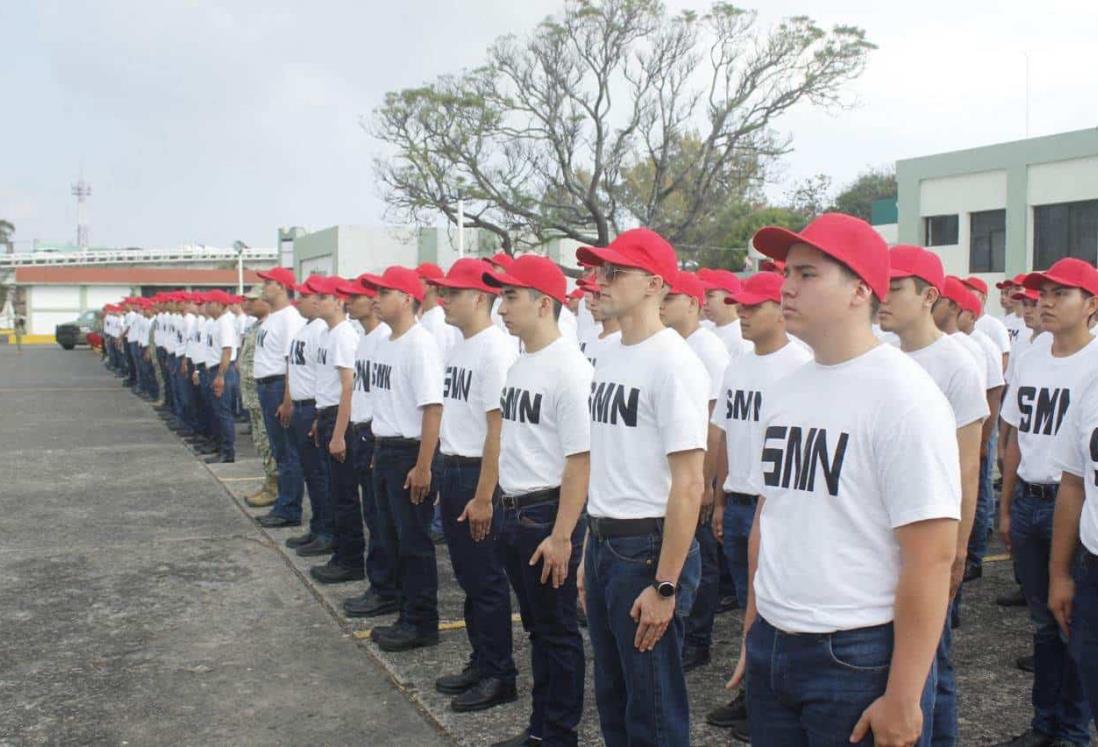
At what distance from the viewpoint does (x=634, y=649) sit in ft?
11.4

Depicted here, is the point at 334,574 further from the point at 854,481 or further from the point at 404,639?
the point at 854,481

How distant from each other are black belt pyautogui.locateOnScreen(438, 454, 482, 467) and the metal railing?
77026mm

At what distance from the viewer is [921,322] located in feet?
15.7

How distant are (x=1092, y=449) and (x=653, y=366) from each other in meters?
1.49

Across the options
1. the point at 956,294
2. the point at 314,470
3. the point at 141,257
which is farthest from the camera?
the point at 141,257

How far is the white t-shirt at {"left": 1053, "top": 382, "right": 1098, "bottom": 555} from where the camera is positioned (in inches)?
138

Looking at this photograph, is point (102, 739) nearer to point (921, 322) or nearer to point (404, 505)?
point (404, 505)

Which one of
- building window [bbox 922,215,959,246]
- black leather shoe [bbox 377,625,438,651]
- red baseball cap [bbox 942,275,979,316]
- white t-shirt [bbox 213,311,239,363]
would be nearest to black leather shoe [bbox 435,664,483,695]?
black leather shoe [bbox 377,625,438,651]

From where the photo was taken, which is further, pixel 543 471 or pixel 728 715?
pixel 728 715

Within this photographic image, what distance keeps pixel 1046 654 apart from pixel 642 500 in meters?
2.12

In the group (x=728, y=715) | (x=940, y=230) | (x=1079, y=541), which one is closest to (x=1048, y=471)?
(x=1079, y=541)

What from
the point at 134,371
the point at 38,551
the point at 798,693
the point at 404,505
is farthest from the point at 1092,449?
the point at 134,371

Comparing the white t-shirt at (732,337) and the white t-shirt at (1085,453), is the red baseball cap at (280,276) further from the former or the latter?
the white t-shirt at (1085,453)

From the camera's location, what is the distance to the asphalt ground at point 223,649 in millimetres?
4867
